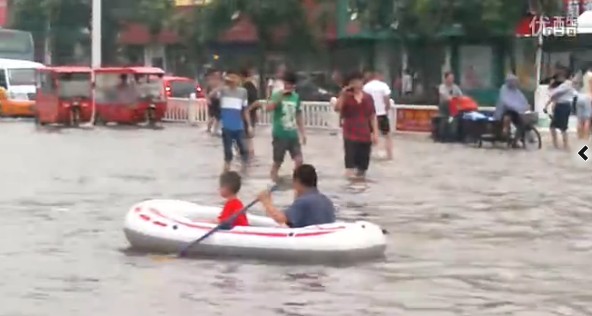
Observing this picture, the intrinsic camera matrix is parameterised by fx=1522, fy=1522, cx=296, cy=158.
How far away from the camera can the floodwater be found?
1180cm

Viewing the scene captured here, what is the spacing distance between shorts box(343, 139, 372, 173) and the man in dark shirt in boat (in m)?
6.84

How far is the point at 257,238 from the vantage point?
13.7 meters

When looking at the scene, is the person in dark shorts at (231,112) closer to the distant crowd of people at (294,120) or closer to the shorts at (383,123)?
the distant crowd of people at (294,120)

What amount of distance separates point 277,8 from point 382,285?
127 feet

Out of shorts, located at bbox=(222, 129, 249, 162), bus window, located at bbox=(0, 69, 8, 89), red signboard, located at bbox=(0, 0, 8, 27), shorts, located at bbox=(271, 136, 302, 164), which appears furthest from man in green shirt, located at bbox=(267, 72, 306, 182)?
red signboard, located at bbox=(0, 0, 8, 27)

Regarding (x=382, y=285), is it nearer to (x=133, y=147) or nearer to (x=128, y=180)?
(x=128, y=180)

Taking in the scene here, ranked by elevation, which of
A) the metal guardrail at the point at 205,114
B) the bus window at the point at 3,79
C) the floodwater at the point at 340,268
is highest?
the bus window at the point at 3,79

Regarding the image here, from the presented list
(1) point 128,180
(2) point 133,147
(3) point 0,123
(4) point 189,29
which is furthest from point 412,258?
(4) point 189,29

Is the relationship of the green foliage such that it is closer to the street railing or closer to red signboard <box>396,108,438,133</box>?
the street railing

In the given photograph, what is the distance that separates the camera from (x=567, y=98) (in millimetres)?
31375

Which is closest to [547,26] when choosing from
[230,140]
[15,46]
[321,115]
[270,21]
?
[270,21]

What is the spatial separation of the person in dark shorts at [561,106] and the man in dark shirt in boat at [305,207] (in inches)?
703

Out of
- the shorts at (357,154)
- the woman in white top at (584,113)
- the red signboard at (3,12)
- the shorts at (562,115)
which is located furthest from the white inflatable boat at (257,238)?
the red signboard at (3,12)

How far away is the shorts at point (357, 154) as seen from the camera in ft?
68.2
